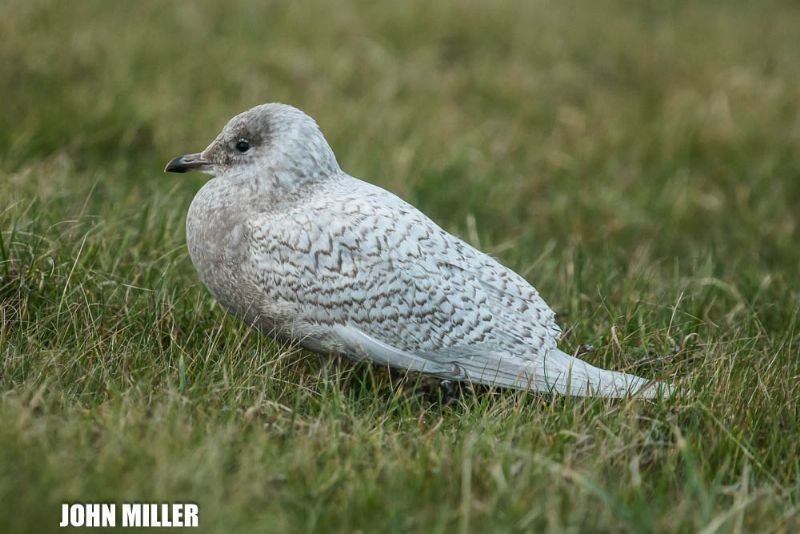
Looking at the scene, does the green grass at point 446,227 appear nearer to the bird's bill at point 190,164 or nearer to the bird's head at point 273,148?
the bird's bill at point 190,164

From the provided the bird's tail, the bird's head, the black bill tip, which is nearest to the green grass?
the bird's tail

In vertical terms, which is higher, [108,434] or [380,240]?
[380,240]

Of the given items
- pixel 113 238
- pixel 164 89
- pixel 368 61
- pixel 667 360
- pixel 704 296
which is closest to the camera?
pixel 667 360

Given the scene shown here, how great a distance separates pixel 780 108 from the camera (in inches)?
351

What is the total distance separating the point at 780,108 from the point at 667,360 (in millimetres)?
5262

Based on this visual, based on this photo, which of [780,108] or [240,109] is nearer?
[240,109]

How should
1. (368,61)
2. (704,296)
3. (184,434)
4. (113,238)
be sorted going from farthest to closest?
(368,61), (704,296), (113,238), (184,434)

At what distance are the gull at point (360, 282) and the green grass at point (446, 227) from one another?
152mm

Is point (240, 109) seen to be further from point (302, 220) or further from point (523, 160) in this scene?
point (302, 220)

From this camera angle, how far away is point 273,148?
428 cm

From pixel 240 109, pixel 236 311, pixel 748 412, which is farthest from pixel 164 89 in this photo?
pixel 748 412

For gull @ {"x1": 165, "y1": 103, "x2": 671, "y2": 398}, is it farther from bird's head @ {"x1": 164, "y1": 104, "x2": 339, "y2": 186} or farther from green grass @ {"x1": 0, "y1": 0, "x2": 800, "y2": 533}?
green grass @ {"x1": 0, "y1": 0, "x2": 800, "y2": 533}

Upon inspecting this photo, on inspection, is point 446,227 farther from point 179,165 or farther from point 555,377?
point 555,377

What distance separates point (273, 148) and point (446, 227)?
2.42 metres
